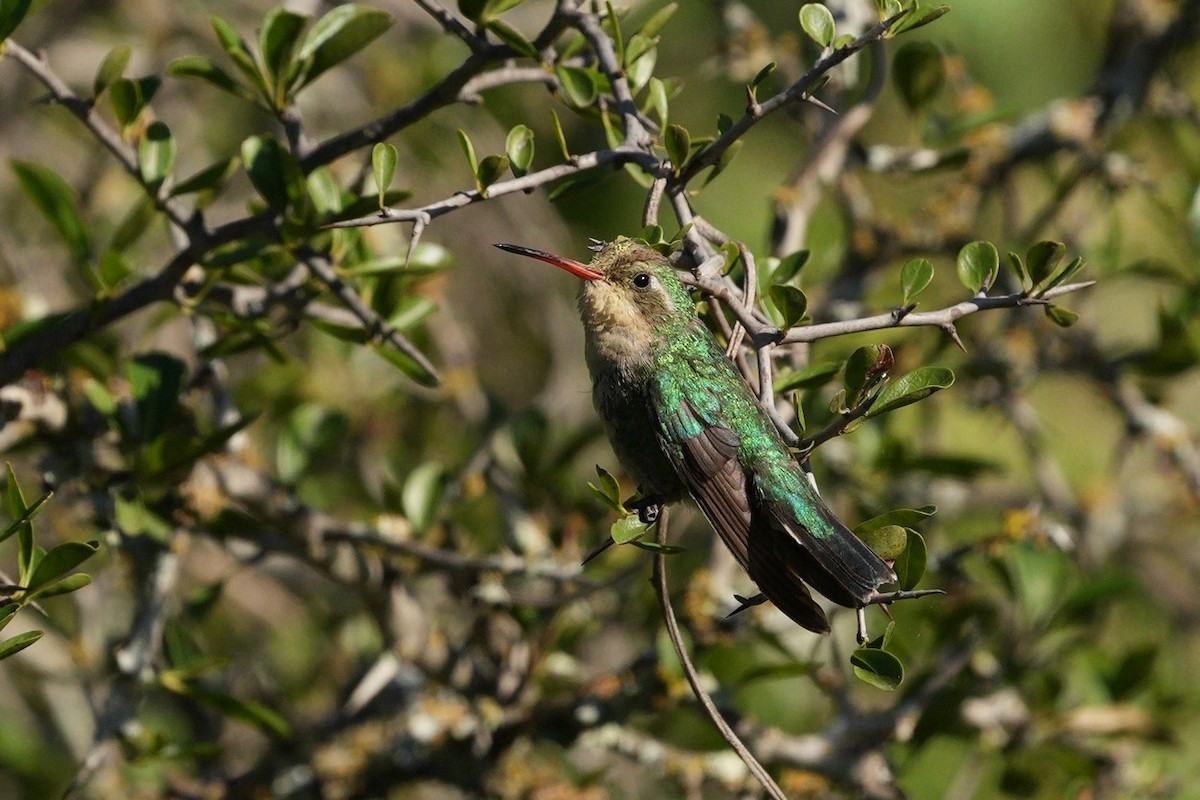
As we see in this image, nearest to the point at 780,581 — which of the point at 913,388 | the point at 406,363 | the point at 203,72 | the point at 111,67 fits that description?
the point at 913,388

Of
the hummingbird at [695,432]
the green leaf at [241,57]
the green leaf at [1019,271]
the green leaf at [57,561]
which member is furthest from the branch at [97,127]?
the green leaf at [1019,271]

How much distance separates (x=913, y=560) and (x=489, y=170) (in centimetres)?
87

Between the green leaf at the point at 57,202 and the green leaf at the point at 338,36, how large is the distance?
2.11 feet

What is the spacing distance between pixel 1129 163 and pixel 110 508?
9.36ft

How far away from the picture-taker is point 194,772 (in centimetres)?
398

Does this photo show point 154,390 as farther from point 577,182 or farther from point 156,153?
point 577,182

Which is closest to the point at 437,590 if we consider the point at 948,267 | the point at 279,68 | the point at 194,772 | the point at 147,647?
the point at 194,772

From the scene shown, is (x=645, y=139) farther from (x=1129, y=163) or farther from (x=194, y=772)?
(x=194, y=772)

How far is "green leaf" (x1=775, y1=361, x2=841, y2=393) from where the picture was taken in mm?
2207

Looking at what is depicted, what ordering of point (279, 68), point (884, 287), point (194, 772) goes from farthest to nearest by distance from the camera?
point (194, 772)
point (884, 287)
point (279, 68)

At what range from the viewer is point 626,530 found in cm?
193

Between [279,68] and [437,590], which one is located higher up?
[279,68]

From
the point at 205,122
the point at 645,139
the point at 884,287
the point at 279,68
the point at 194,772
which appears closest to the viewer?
the point at 645,139

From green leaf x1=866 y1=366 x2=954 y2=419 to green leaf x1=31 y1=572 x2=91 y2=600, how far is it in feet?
3.74
